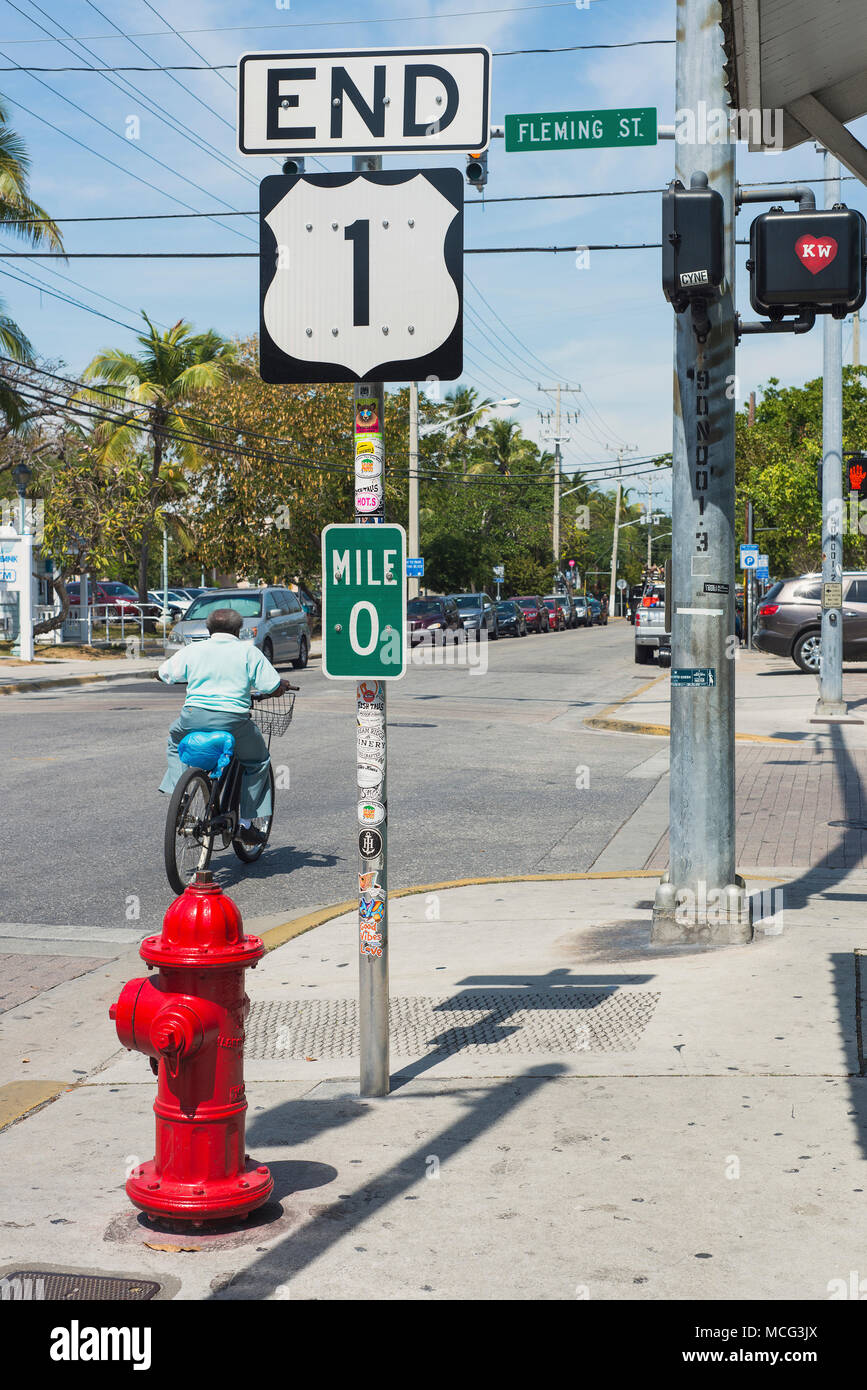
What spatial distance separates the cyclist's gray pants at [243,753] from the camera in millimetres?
8930

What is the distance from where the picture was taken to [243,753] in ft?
29.8

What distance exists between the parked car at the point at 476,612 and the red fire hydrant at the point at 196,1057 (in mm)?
42560

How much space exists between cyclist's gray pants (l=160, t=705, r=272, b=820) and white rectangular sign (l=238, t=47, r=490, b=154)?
460cm

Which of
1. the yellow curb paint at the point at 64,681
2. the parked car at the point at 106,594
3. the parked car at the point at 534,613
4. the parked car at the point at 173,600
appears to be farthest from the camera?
the parked car at the point at 534,613

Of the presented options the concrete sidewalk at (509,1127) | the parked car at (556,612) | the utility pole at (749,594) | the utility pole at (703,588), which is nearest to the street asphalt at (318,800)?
the concrete sidewalk at (509,1127)

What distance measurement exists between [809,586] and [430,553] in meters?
51.4

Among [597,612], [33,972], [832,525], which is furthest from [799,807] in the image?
[597,612]

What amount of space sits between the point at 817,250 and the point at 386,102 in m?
1.95

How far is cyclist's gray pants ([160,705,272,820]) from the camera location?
8.93 meters

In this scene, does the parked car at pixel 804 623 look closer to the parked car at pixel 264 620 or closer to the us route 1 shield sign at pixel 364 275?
the parked car at pixel 264 620

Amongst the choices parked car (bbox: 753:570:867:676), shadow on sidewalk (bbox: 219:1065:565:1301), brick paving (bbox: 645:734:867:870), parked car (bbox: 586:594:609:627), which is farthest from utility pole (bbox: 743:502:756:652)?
shadow on sidewalk (bbox: 219:1065:565:1301)

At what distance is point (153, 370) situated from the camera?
4150cm

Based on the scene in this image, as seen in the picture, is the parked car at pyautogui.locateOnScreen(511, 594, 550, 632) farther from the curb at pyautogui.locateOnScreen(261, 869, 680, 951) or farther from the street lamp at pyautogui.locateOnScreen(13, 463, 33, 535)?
the curb at pyautogui.locateOnScreen(261, 869, 680, 951)
